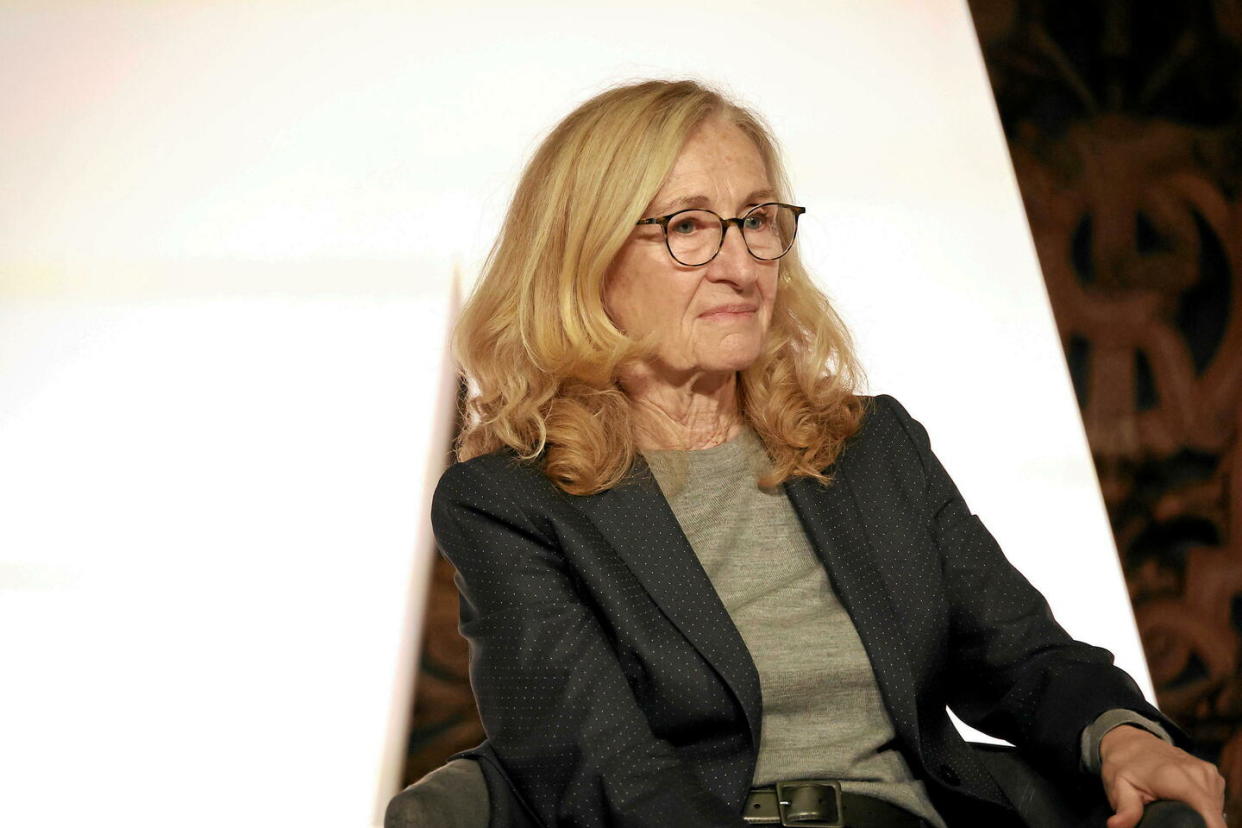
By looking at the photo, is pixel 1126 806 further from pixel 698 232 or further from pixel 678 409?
pixel 698 232

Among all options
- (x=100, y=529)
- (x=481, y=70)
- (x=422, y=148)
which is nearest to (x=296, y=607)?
(x=100, y=529)

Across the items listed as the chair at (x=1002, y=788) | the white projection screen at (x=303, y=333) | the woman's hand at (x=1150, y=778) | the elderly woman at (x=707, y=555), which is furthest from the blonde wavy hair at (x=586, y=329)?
the white projection screen at (x=303, y=333)

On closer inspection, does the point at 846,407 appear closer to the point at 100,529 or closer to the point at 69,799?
the point at 100,529

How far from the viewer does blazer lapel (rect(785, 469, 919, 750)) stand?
5.18ft

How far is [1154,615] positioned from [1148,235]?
84cm

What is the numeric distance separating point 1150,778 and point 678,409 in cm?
75

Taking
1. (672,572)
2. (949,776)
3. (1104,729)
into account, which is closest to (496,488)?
(672,572)

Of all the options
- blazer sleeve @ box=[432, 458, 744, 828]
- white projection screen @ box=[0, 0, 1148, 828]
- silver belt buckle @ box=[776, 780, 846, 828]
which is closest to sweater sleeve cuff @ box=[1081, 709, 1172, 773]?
silver belt buckle @ box=[776, 780, 846, 828]

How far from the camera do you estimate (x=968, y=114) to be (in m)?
2.79

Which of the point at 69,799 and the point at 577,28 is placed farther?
the point at 577,28

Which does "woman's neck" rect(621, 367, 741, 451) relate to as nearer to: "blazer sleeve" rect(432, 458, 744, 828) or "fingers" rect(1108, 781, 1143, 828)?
"blazer sleeve" rect(432, 458, 744, 828)

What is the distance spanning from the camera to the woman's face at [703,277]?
67.9 inches

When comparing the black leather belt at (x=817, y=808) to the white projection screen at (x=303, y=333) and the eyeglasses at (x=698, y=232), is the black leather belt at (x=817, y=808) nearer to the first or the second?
the eyeglasses at (x=698, y=232)

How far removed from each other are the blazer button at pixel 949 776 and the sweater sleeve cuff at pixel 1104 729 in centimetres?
16
